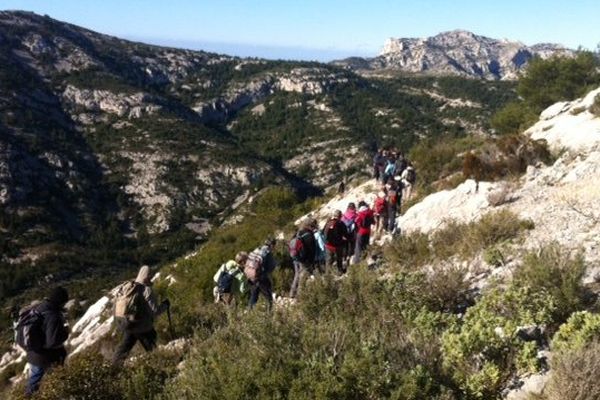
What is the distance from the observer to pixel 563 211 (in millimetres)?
10281

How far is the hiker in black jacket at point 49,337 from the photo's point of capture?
7.02 m

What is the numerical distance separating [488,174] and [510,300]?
10577 millimetres

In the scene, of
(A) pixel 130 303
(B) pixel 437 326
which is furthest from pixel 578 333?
(A) pixel 130 303

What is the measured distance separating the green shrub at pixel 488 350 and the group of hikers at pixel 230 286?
9.58 ft

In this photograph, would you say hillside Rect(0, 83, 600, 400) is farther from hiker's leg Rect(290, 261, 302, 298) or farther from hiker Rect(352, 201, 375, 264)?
hiker's leg Rect(290, 261, 302, 298)

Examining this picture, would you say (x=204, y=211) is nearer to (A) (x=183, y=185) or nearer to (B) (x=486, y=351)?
(A) (x=183, y=185)

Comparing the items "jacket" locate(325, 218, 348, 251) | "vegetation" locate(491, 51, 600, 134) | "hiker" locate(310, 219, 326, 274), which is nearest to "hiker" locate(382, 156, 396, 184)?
"hiker" locate(310, 219, 326, 274)

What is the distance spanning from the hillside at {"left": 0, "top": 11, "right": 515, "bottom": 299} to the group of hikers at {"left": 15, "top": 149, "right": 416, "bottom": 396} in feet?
97.5

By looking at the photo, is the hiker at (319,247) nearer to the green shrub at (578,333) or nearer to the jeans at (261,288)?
the jeans at (261,288)

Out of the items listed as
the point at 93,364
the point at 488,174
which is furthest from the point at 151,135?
the point at 93,364

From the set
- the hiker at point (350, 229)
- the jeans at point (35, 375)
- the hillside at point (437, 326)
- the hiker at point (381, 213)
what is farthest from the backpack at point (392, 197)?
the jeans at point (35, 375)

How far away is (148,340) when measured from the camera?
7.61 metres

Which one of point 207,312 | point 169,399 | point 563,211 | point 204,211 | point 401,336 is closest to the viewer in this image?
point 169,399

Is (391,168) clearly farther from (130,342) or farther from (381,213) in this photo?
(130,342)
